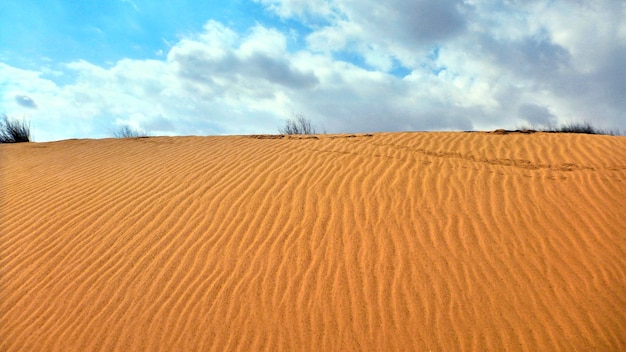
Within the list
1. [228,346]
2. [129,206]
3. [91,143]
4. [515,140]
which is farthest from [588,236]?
[91,143]

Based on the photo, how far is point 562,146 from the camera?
902 cm

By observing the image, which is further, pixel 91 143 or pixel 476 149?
pixel 91 143

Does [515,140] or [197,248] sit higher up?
[515,140]

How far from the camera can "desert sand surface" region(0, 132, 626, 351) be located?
471 centimetres

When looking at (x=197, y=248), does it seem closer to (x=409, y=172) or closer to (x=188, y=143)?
(x=409, y=172)

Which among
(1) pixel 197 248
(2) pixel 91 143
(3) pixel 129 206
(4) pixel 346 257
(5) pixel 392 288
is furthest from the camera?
(2) pixel 91 143

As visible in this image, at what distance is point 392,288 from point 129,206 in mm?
4594

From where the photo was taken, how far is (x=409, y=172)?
796 cm

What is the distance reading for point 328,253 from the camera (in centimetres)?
580

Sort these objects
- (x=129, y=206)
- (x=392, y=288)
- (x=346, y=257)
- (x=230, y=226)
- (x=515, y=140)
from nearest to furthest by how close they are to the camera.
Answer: (x=392, y=288), (x=346, y=257), (x=230, y=226), (x=129, y=206), (x=515, y=140)

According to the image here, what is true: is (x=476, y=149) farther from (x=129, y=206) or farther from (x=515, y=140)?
(x=129, y=206)

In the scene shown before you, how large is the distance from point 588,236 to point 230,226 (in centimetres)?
486

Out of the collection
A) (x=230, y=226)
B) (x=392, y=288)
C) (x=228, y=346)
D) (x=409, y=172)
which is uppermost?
(x=409, y=172)

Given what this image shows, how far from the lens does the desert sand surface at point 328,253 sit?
4.71 m
